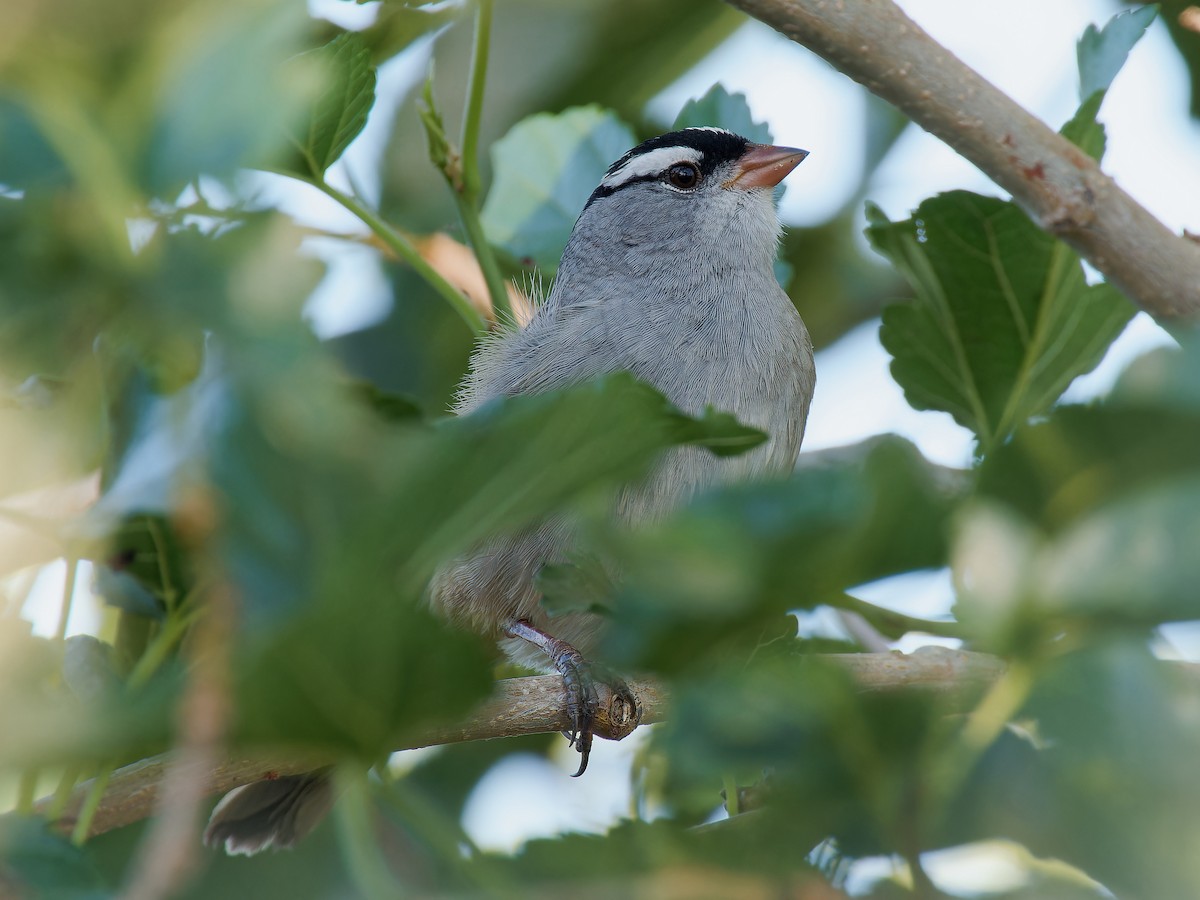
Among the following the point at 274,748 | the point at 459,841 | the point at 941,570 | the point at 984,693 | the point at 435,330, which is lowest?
the point at 435,330

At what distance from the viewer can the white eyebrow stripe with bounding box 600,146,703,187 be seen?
377cm

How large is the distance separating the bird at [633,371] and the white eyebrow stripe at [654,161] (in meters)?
0.09

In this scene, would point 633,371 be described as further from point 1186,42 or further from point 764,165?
point 1186,42

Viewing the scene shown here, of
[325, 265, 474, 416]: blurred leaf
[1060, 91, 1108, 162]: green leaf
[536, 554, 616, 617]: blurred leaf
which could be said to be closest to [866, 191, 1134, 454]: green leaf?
[1060, 91, 1108, 162]: green leaf

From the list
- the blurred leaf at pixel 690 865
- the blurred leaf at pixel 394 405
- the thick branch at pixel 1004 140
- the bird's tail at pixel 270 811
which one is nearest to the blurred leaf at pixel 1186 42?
the thick branch at pixel 1004 140

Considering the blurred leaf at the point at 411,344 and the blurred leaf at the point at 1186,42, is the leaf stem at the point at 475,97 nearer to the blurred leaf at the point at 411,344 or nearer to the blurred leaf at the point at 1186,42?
the blurred leaf at the point at 411,344

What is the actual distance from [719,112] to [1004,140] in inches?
59.8

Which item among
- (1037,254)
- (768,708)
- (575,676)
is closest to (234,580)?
(768,708)

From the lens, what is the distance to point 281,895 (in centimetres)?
179

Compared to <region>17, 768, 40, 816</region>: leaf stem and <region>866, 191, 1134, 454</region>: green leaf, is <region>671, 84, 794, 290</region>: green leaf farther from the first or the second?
<region>17, 768, 40, 816</region>: leaf stem

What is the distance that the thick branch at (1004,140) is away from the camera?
5.08 feet

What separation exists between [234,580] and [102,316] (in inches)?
8.4

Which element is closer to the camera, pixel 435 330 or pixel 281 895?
pixel 281 895

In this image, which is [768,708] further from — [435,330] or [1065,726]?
[435,330]
